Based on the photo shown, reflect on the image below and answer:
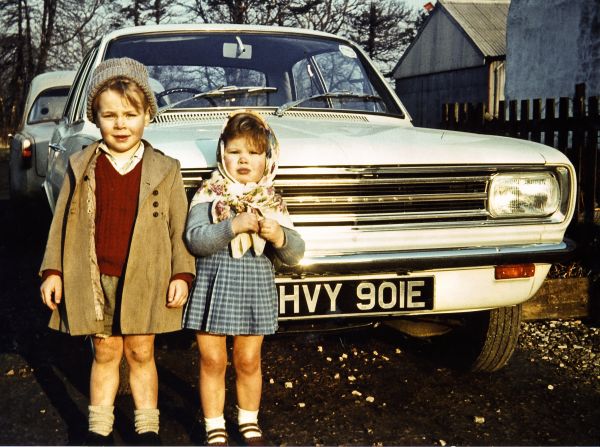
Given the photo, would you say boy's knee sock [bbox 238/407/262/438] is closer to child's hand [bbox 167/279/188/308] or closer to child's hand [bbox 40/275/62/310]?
child's hand [bbox 167/279/188/308]

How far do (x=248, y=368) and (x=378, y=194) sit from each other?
863mm

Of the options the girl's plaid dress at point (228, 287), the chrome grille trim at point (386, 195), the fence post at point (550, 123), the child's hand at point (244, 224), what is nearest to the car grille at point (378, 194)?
the chrome grille trim at point (386, 195)

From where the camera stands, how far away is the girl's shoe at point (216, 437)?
2.72 meters

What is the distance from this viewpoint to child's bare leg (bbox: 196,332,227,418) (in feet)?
9.01

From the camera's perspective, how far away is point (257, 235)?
261cm

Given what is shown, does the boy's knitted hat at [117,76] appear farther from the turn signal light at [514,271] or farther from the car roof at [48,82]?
the car roof at [48,82]

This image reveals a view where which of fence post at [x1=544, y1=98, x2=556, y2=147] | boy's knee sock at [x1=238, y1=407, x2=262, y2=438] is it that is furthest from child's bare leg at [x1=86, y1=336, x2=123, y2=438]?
fence post at [x1=544, y1=98, x2=556, y2=147]

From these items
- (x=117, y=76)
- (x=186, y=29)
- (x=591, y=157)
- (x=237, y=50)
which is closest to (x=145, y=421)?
(x=117, y=76)

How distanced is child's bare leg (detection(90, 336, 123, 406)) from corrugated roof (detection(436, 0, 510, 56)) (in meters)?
30.0

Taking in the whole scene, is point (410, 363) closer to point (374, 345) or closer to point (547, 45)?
point (374, 345)

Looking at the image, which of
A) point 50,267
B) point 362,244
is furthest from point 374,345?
point 50,267

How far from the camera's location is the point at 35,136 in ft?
26.6

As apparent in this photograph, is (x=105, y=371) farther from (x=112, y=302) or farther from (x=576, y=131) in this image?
(x=576, y=131)

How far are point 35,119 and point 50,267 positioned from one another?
6.68 m
